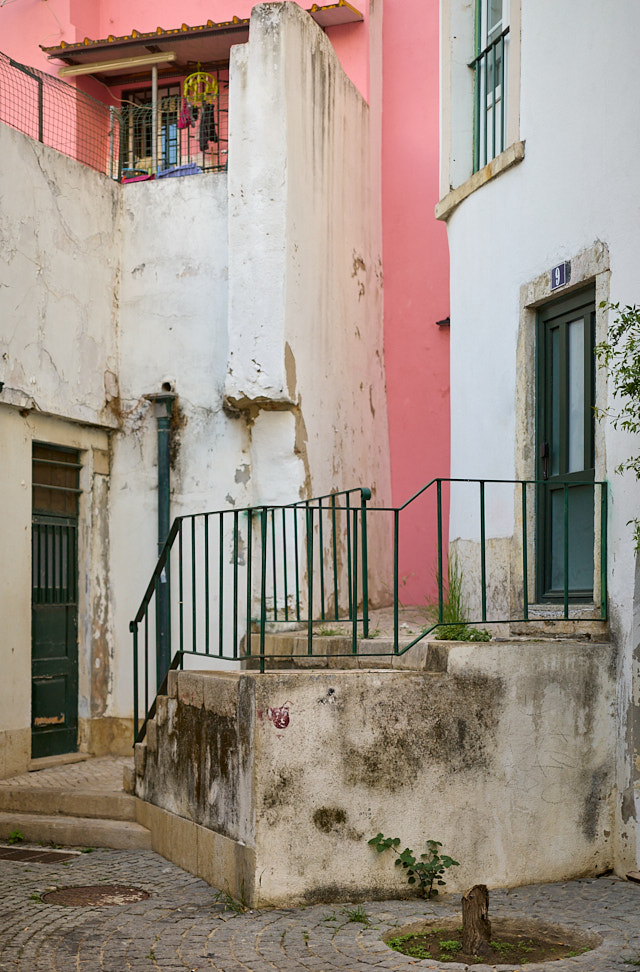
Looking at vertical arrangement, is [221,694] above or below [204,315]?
below

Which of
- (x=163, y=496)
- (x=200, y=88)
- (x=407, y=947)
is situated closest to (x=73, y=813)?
(x=163, y=496)

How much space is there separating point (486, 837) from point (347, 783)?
2.87 ft

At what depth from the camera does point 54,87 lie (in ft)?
35.2

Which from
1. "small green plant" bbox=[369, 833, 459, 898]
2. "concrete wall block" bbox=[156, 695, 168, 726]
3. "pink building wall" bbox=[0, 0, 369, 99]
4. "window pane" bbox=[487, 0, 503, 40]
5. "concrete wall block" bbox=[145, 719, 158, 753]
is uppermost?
"pink building wall" bbox=[0, 0, 369, 99]

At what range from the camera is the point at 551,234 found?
716cm

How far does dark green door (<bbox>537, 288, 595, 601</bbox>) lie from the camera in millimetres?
6977

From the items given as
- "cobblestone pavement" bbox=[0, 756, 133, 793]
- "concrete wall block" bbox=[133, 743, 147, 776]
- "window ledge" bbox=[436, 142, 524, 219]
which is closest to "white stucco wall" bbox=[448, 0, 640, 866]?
"window ledge" bbox=[436, 142, 524, 219]

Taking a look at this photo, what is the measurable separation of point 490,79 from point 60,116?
4555mm

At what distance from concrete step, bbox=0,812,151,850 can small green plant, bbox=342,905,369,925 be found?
82.6 inches

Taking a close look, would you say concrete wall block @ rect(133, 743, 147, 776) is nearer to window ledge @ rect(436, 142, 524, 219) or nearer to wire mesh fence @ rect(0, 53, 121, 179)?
window ledge @ rect(436, 142, 524, 219)

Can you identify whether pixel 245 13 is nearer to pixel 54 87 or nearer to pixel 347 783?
pixel 54 87

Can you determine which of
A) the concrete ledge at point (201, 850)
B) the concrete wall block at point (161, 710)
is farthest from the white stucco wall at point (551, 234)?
the concrete wall block at point (161, 710)

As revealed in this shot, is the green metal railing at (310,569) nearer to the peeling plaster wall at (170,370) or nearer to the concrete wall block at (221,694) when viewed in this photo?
the concrete wall block at (221,694)

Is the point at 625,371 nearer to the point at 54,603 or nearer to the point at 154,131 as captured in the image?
the point at 54,603
